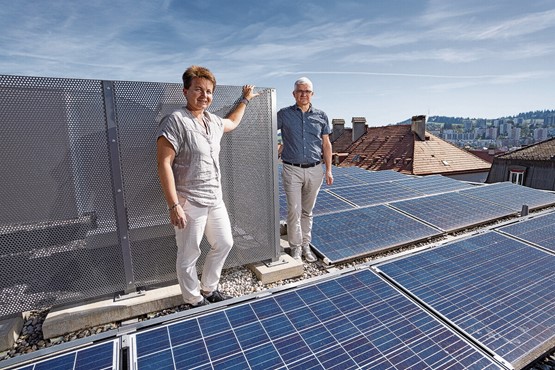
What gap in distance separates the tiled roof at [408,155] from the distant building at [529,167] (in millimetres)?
1720

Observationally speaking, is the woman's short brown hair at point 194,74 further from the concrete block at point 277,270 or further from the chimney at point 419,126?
the chimney at point 419,126

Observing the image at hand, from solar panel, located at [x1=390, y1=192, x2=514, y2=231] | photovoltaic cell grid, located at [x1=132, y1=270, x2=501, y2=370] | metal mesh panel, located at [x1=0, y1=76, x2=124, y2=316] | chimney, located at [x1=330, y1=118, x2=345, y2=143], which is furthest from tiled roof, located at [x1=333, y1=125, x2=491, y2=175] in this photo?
metal mesh panel, located at [x1=0, y1=76, x2=124, y2=316]

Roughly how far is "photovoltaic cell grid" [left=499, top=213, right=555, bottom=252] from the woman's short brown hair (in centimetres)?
518

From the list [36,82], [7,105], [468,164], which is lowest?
[468,164]

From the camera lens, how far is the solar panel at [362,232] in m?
4.61

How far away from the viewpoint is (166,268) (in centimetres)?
356

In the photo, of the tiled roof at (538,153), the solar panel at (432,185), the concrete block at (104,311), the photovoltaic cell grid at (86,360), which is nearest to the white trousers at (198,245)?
the concrete block at (104,311)

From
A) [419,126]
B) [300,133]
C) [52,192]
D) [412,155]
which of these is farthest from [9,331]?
[419,126]

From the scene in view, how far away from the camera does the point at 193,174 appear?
119 inches

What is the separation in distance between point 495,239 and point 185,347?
465 cm

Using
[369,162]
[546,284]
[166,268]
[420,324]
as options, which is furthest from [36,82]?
[369,162]

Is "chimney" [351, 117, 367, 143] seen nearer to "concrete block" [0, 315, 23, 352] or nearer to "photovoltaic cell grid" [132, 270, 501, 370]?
"photovoltaic cell grid" [132, 270, 501, 370]

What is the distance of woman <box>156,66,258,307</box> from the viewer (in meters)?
2.86

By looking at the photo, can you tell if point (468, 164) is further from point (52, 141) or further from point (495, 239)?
point (52, 141)
